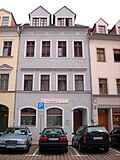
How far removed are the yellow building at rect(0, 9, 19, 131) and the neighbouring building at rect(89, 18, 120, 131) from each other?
26.2 feet

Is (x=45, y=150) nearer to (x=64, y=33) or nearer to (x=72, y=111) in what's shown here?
(x=72, y=111)

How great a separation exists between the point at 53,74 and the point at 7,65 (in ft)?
15.7

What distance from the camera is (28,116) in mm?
19781

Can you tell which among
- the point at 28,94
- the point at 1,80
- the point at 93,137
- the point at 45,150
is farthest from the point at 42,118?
the point at 93,137

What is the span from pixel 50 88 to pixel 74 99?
2.62 metres

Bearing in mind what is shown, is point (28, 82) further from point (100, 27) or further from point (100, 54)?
point (100, 27)

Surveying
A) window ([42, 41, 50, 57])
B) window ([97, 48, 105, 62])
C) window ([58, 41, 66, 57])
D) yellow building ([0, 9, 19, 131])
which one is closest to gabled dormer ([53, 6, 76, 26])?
window ([58, 41, 66, 57])

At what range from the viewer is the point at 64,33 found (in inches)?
862

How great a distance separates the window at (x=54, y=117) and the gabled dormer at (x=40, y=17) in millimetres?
9568

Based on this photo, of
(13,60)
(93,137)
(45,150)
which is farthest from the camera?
(13,60)

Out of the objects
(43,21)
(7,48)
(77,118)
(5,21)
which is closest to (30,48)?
(7,48)

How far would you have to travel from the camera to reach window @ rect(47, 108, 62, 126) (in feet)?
64.7

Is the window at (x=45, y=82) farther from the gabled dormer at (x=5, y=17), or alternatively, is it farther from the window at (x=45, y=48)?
the gabled dormer at (x=5, y=17)

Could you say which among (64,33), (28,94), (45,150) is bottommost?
(45,150)
